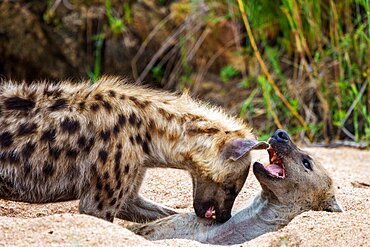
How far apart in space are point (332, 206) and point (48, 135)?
164 cm

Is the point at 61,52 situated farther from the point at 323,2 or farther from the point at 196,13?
the point at 323,2

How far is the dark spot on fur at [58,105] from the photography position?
466 cm

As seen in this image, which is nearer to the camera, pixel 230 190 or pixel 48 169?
pixel 48 169

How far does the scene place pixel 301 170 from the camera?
15.9 feet

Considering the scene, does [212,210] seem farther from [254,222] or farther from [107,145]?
[107,145]

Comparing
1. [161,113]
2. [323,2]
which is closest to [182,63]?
[323,2]

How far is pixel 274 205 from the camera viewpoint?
4.83m

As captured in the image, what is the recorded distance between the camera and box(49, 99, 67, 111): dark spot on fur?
4660 mm

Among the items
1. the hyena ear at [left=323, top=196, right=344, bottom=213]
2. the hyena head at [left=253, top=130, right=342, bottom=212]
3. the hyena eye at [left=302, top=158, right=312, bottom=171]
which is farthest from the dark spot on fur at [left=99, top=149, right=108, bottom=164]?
the hyena ear at [left=323, top=196, right=344, bottom=213]

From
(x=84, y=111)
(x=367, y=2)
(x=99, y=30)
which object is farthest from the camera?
(x=99, y=30)

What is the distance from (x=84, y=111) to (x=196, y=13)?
13.9 ft

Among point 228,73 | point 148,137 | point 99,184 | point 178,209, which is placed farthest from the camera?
point 228,73

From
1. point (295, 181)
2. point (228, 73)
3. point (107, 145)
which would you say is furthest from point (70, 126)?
point (228, 73)

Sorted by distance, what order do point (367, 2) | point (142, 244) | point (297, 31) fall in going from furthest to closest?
point (297, 31), point (367, 2), point (142, 244)
